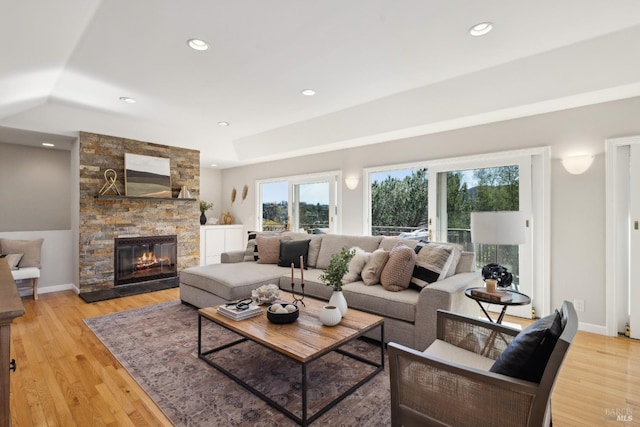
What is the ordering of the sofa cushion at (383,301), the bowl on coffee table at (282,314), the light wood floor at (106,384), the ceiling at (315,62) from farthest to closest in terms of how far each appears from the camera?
the sofa cushion at (383,301) → the bowl on coffee table at (282,314) → the ceiling at (315,62) → the light wood floor at (106,384)

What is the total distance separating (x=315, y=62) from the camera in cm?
269

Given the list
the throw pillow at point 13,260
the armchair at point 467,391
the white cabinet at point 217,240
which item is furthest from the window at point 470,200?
the throw pillow at point 13,260

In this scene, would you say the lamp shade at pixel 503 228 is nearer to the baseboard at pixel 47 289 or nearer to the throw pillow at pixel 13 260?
the baseboard at pixel 47 289

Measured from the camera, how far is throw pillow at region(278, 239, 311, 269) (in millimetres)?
4137

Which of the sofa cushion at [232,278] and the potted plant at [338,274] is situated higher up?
the potted plant at [338,274]

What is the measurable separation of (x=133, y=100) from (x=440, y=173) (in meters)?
3.95

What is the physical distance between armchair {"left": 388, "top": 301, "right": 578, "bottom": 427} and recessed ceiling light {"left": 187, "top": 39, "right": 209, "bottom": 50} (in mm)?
2468

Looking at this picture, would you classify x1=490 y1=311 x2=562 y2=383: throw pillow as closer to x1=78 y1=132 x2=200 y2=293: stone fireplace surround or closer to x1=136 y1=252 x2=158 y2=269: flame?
x1=78 y1=132 x2=200 y2=293: stone fireplace surround

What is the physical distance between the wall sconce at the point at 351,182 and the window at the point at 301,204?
0.82 feet

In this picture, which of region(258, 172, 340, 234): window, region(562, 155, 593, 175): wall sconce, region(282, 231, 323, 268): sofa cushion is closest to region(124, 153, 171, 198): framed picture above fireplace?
region(258, 172, 340, 234): window

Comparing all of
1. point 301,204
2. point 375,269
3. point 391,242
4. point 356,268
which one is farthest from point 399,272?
point 301,204

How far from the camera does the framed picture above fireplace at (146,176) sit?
4.93 m

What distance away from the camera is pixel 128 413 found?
1880 mm

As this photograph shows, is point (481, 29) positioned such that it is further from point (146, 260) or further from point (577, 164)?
point (146, 260)
